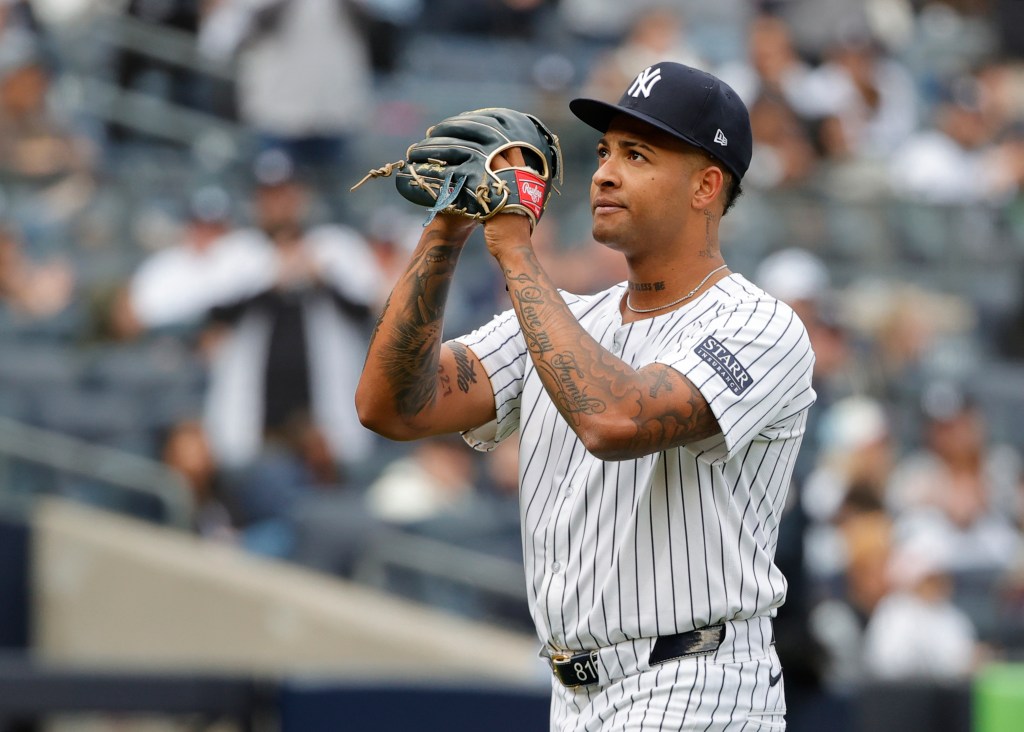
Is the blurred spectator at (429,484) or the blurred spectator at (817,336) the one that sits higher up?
the blurred spectator at (817,336)

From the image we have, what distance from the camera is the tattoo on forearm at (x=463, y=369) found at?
10.8 ft

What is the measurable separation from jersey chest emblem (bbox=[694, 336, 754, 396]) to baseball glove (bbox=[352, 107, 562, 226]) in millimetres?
372

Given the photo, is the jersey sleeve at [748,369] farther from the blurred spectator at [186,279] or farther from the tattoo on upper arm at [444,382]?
the blurred spectator at [186,279]

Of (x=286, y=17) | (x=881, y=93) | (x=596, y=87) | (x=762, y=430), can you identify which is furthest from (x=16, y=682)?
(x=881, y=93)

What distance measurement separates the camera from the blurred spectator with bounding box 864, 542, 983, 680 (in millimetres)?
7238

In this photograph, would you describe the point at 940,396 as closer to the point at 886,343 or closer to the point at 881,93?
the point at 886,343

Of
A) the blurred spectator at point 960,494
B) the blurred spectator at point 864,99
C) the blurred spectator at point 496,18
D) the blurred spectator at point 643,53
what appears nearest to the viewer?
the blurred spectator at point 960,494

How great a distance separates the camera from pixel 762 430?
3006 mm

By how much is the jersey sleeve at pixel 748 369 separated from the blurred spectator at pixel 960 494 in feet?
17.5

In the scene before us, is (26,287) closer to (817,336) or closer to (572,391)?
(817,336)

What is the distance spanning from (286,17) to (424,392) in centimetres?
697

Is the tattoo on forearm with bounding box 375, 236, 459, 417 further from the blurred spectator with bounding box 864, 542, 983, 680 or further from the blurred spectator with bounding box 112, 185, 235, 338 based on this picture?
the blurred spectator with bounding box 112, 185, 235, 338

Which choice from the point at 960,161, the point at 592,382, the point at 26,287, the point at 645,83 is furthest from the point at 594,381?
the point at 960,161

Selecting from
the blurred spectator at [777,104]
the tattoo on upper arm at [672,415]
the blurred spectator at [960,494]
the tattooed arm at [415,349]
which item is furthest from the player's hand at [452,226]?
the blurred spectator at [777,104]
